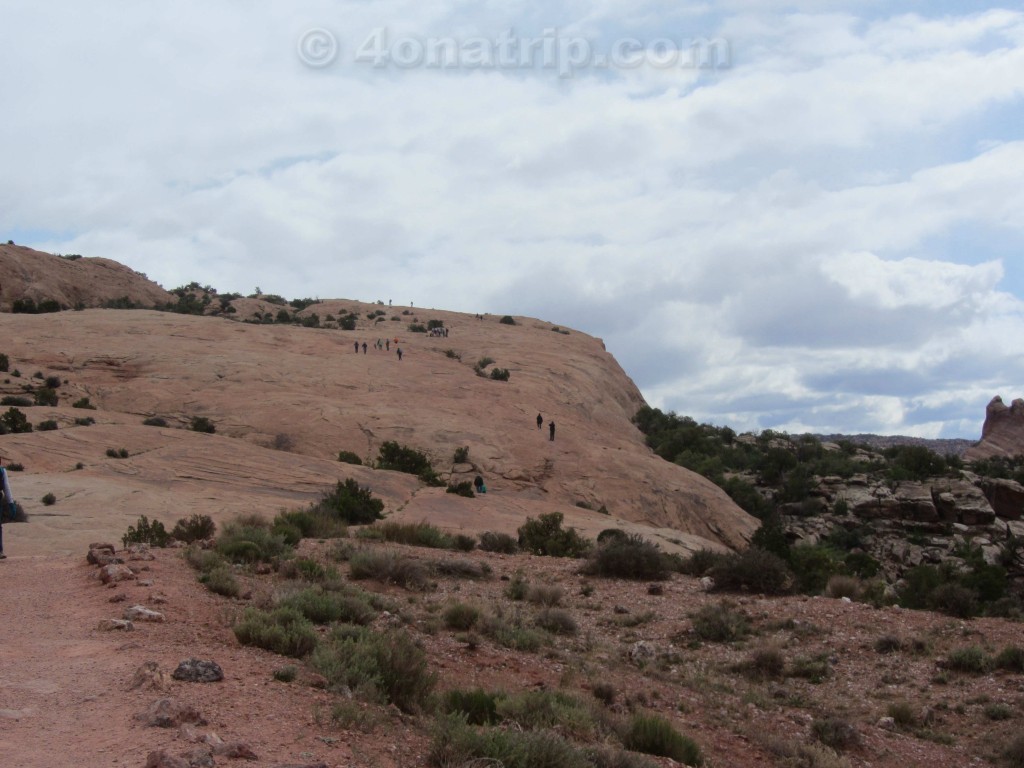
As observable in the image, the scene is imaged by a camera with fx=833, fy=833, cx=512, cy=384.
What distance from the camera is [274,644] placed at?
838 cm

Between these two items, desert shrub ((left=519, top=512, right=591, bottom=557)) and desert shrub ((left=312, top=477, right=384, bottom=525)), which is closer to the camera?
desert shrub ((left=519, top=512, right=591, bottom=557))

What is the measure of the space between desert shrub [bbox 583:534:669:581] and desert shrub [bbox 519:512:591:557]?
2732 millimetres

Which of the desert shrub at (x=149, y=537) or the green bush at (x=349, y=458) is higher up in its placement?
the green bush at (x=349, y=458)

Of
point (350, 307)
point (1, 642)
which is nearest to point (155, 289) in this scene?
point (350, 307)

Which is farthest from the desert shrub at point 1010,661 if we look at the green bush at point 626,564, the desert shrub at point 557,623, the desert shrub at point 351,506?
the desert shrub at point 351,506

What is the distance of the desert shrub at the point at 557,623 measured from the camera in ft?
44.2

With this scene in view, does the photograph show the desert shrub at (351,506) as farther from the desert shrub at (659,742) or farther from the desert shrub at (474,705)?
the desert shrub at (659,742)

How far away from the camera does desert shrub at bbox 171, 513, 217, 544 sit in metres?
16.3

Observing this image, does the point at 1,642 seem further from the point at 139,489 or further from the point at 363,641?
the point at 139,489

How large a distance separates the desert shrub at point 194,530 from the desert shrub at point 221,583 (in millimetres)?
4988

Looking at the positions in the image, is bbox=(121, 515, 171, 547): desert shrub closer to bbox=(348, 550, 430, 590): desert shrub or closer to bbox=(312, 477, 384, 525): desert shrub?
bbox=(348, 550, 430, 590): desert shrub

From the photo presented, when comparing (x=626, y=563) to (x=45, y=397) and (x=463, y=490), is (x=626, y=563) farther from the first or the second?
(x=45, y=397)

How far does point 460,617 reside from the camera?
12.2m

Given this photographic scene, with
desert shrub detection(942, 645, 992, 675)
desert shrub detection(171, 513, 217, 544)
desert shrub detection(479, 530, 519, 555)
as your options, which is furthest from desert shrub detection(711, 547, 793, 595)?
desert shrub detection(171, 513, 217, 544)
